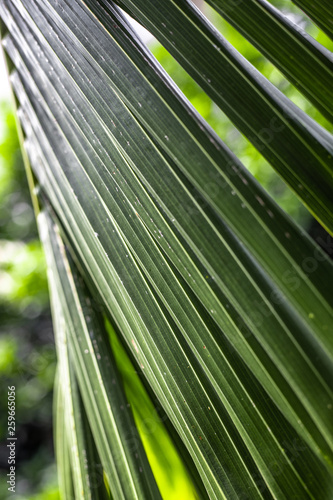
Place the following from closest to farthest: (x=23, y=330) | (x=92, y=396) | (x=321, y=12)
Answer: (x=321, y=12) < (x=92, y=396) < (x=23, y=330)

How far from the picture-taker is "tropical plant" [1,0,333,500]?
19 centimetres

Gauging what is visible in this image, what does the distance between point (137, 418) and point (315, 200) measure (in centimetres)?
28

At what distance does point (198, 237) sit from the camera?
0.69 feet

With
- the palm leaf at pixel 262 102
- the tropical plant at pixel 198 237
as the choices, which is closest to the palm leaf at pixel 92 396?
the tropical plant at pixel 198 237

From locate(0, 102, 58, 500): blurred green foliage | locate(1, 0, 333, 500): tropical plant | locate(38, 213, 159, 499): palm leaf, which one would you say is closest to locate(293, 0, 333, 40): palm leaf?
locate(1, 0, 333, 500): tropical plant

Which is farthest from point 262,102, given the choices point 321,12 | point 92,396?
point 92,396

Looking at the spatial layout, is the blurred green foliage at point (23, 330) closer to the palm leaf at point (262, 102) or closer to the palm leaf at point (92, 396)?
the palm leaf at point (92, 396)

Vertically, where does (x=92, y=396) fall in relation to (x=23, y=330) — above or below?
below

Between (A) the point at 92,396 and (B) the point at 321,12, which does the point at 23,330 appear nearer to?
(A) the point at 92,396

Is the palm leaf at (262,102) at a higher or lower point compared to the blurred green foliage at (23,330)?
lower

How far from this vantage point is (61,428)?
52 cm

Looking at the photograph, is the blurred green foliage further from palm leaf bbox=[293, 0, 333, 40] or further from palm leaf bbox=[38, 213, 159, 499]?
palm leaf bbox=[293, 0, 333, 40]

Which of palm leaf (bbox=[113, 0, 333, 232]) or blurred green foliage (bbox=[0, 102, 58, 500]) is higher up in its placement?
blurred green foliage (bbox=[0, 102, 58, 500])

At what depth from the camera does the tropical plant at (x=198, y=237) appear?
19 cm
